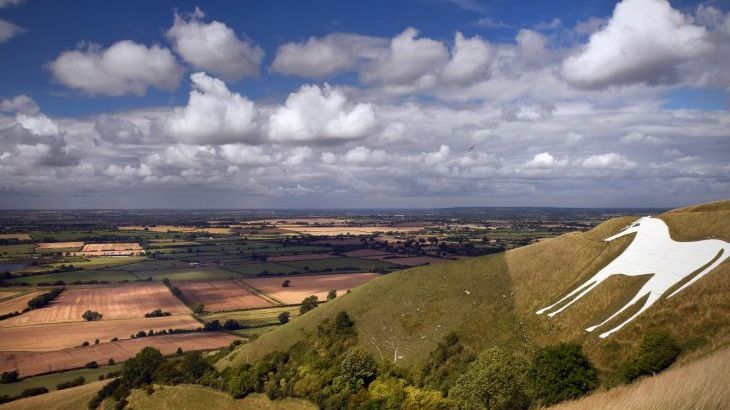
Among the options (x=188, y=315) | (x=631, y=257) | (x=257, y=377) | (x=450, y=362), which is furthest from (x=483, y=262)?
(x=188, y=315)

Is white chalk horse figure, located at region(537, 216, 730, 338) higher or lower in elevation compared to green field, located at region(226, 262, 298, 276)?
higher

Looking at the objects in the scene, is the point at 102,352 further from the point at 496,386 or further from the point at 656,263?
the point at 656,263

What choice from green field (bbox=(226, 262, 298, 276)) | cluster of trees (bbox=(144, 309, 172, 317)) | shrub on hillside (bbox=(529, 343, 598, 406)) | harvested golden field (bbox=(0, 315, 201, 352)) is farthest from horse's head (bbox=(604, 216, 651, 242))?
green field (bbox=(226, 262, 298, 276))

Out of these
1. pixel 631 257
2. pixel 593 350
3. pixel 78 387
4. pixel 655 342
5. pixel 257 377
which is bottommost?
pixel 78 387

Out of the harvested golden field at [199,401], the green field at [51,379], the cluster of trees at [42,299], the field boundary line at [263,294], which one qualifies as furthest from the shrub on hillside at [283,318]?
the cluster of trees at [42,299]

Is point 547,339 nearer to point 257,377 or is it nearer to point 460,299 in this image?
point 460,299

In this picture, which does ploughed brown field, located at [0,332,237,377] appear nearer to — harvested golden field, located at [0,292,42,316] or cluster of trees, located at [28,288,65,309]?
harvested golden field, located at [0,292,42,316]
